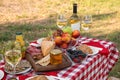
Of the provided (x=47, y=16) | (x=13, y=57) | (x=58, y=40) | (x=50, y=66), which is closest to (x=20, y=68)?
(x=13, y=57)

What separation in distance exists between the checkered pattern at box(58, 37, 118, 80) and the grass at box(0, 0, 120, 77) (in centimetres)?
137

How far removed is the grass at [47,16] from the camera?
231 inches

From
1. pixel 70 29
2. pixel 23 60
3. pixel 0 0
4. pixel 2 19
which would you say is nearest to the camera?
pixel 23 60

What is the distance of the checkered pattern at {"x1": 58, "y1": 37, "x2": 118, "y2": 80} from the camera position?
241cm

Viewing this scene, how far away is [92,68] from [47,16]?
4.50 m

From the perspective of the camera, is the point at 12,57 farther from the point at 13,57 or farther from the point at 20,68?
the point at 20,68

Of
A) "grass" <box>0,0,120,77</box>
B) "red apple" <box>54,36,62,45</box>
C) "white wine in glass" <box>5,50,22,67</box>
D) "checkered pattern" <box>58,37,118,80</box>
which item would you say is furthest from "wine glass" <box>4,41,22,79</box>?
"grass" <box>0,0,120,77</box>

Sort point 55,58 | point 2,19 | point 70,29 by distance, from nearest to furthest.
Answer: point 55,58 → point 70,29 → point 2,19

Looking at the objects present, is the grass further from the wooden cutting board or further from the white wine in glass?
the white wine in glass

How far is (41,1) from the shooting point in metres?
8.39

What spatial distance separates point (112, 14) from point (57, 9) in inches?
60.3

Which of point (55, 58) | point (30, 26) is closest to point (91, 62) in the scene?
point (55, 58)

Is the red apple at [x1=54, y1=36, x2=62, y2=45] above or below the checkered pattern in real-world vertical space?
above

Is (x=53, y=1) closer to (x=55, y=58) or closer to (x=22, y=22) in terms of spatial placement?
(x=22, y=22)
